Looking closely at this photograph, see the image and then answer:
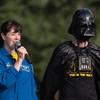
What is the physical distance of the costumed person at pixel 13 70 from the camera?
7.64 feet

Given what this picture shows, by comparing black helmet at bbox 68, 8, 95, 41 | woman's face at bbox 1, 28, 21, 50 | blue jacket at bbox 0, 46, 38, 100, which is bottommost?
blue jacket at bbox 0, 46, 38, 100

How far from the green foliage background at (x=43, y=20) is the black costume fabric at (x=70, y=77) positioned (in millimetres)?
2673

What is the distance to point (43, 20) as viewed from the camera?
536 cm

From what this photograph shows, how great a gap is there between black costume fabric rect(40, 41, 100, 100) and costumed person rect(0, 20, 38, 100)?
0.25 meters

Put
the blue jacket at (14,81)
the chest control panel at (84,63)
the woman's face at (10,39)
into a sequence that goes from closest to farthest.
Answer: the blue jacket at (14,81), the chest control panel at (84,63), the woman's face at (10,39)

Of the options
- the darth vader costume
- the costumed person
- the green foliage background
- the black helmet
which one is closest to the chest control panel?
the darth vader costume

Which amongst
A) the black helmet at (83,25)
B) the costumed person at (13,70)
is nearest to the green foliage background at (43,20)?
the costumed person at (13,70)

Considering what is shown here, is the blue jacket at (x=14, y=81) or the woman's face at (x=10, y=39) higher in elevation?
the woman's face at (x=10, y=39)

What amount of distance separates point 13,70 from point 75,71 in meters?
0.81

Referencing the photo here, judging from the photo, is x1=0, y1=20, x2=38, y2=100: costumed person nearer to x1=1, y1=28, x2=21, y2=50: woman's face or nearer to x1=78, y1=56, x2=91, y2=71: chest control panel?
x1=1, y1=28, x2=21, y2=50: woman's face

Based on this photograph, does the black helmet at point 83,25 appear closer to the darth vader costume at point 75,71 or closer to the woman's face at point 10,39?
the darth vader costume at point 75,71

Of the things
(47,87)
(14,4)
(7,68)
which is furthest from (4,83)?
(14,4)

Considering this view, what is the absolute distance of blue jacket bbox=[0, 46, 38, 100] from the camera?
2320 mm

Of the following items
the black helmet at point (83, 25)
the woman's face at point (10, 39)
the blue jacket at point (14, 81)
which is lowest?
the blue jacket at point (14, 81)
